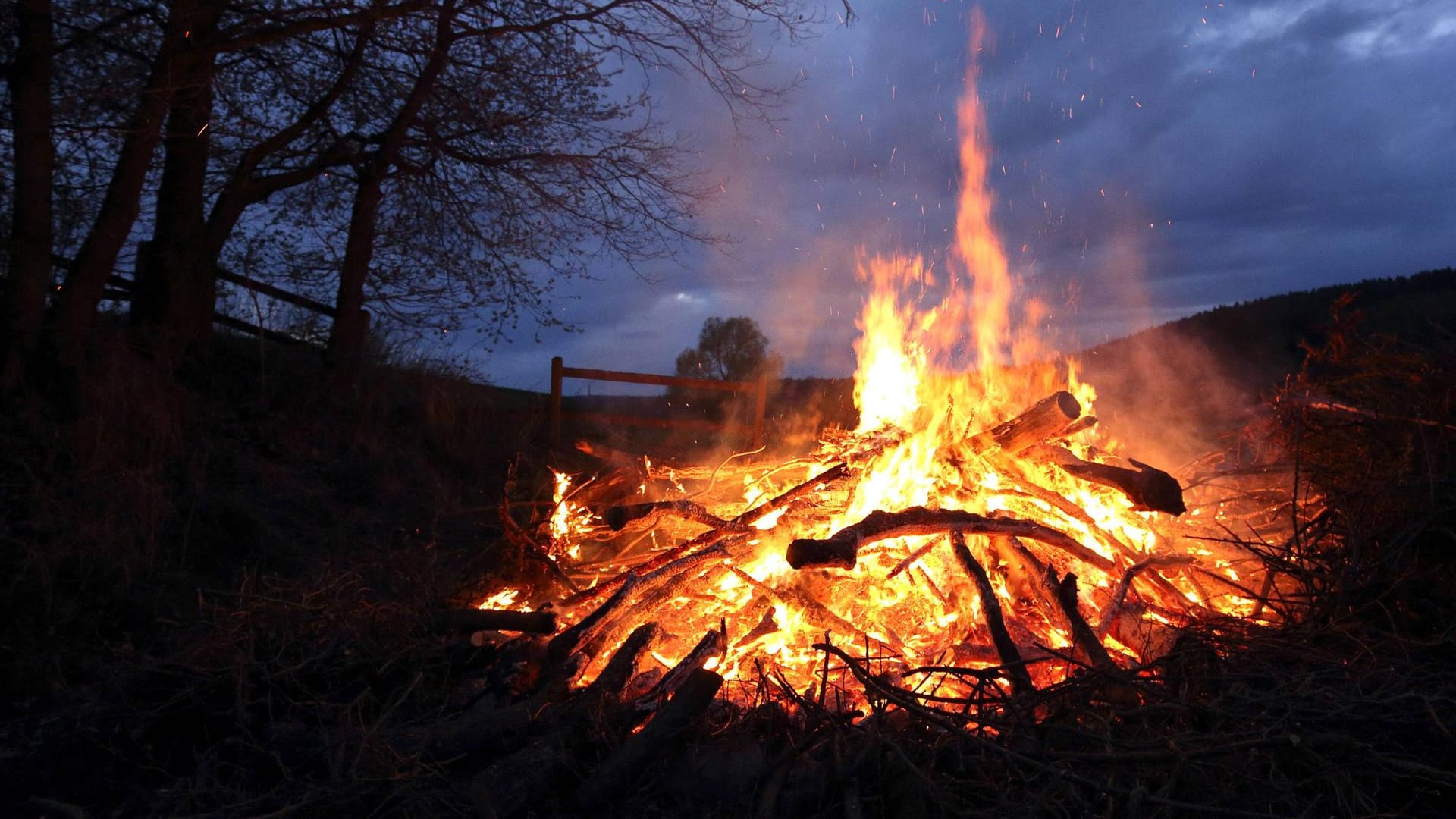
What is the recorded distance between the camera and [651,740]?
3.06 meters

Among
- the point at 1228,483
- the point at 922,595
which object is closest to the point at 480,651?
the point at 922,595

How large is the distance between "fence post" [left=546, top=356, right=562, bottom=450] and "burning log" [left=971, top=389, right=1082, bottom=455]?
23.2ft

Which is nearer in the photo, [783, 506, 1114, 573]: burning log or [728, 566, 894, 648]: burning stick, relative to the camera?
[728, 566, 894, 648]: burning stick

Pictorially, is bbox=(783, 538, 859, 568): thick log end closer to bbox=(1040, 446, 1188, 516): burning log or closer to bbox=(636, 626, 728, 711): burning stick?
bbox=(636, 626, 728, 711): burning stick

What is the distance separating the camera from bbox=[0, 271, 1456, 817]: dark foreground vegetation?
9.07ft

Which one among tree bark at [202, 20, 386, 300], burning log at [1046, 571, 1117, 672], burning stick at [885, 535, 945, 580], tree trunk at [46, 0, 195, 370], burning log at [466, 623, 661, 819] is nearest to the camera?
burning log at [466, 623, 661, 819]

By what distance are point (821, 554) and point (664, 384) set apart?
7841mm

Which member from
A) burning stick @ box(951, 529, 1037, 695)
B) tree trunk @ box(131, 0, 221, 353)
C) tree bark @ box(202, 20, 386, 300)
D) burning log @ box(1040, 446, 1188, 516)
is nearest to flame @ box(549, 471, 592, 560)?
burning stick @ box(951, 529, 1037, 695)

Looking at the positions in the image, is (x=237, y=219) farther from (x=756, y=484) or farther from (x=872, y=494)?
(x=872, y=494)

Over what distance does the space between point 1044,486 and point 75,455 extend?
6381mm

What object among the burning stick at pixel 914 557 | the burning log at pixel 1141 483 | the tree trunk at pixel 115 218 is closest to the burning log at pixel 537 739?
the burning stick at pixel 914 557

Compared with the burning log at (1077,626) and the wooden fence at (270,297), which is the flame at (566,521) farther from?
the wooden fence at (270,297)

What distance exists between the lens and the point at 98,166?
7.47 meters

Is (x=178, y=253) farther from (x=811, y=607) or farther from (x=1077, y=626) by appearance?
(x=1077, y=626)
